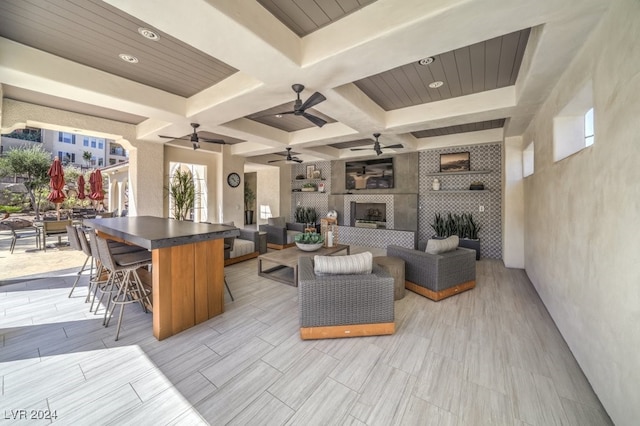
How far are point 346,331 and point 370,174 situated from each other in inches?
220

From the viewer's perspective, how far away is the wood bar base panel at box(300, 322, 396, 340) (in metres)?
2.35

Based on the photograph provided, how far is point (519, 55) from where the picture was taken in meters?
2.54

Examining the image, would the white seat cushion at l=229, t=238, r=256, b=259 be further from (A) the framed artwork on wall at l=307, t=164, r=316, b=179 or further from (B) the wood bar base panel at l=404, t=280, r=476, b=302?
(A) the framed artwork on wall at l=307, t=164, r=316, b=179

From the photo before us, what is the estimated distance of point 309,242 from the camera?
4203 millimetres

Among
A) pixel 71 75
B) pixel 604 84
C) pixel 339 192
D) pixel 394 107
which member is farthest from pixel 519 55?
pixel 339 192

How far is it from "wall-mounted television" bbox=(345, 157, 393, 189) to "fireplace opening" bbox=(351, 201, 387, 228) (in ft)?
1.92

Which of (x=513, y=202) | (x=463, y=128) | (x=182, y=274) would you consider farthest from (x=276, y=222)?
(x=513, y=202)

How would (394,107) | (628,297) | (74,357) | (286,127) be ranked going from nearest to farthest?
(628,297)
(74,357)
(394,107)
(286,127)

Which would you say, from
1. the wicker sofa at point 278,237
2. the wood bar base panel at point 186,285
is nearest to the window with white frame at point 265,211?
the wicker sofa at point 278,237

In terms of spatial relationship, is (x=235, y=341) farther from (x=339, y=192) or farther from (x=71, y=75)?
(x=339, y=192)

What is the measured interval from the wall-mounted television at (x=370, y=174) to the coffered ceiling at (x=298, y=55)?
2.82 m

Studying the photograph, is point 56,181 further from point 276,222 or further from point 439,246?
point 439,246

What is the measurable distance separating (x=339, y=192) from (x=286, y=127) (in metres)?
3.18

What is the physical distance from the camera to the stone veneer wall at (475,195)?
560 cm
